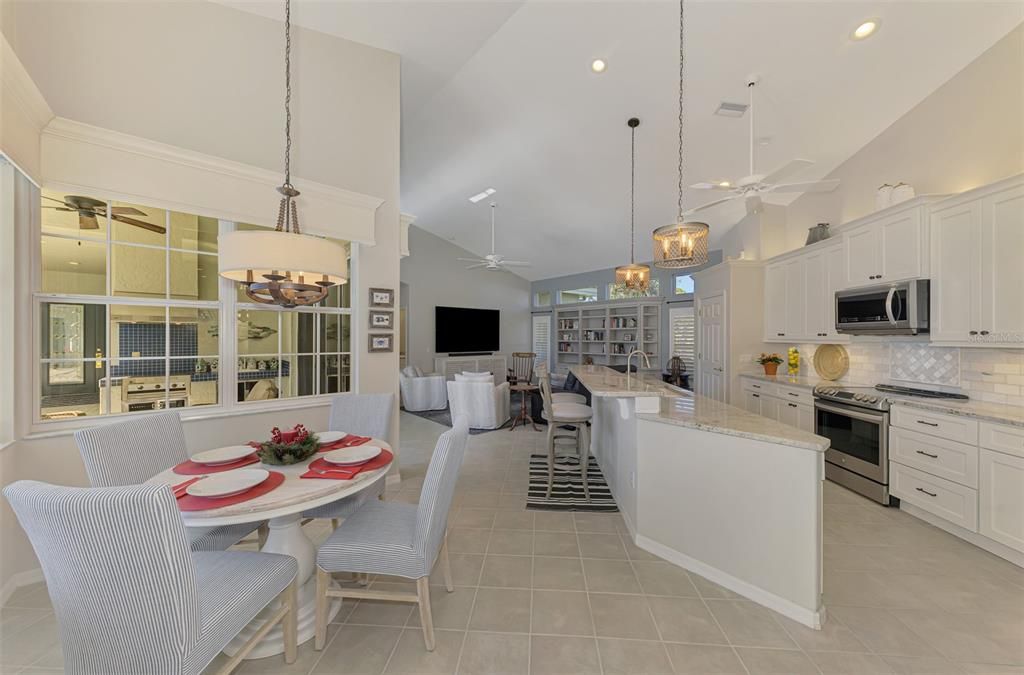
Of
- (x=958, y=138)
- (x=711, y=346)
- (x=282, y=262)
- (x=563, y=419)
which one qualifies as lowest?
(x=563, y=419)

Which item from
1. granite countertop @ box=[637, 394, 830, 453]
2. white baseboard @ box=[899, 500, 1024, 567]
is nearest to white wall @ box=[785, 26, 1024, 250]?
white baseboard @ box=[899, 500, 1024, 567]

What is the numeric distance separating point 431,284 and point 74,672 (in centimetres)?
842

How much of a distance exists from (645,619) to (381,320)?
302cm

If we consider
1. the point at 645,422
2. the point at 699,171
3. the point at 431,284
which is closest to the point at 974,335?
the point at 645,422

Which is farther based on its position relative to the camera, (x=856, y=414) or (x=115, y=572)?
(x=856, y=414)

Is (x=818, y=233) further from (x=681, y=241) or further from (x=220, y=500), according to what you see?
(x=220, y=500)

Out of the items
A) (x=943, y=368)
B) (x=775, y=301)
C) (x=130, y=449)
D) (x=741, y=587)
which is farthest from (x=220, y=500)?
(x=775, y=301)

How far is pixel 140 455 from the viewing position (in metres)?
2.01

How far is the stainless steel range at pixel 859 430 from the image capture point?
10.6 feet

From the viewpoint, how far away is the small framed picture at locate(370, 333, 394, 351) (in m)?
3.71

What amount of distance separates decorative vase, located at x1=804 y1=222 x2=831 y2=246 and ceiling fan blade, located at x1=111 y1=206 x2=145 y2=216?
20.3 feet

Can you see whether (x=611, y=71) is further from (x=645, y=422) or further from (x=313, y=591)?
(x=313, y=591)

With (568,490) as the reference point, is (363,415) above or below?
above

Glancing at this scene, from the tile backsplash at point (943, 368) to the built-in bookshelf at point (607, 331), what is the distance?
147 inches
